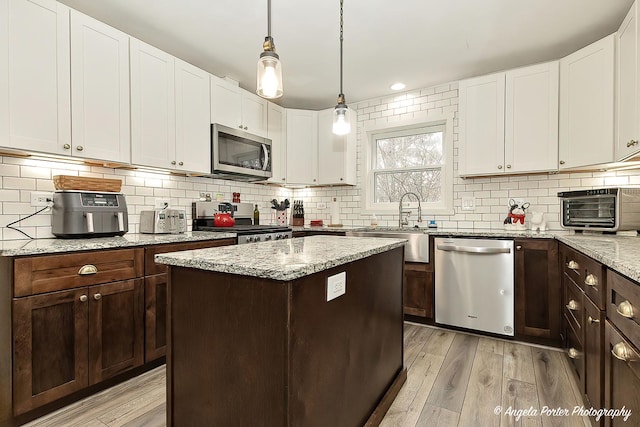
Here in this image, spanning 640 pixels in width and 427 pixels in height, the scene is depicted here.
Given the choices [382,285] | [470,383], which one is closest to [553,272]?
[470,383]

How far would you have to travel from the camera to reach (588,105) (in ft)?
8.37

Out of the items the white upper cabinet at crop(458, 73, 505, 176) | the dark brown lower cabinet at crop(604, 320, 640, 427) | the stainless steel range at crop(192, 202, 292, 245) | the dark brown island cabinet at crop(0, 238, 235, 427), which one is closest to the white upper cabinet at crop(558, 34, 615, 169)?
the white upper cabinet at crop(458, 73, 505, 176)

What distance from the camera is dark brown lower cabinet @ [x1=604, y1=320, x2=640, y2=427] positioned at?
1029mm

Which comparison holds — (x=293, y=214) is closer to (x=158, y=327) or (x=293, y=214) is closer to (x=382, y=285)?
(x=158, y=327)

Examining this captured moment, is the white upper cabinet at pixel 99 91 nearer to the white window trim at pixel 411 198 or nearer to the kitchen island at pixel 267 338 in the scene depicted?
the kitchen island at pixel 267 338

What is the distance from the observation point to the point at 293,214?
14.5ft

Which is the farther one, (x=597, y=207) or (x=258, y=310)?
(x=597, y=207)

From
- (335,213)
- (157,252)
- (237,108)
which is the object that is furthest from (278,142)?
(157,252)

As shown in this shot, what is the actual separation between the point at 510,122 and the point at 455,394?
2368mm

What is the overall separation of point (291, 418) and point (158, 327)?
5.21ft

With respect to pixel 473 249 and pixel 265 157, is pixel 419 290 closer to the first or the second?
pixel 473 249

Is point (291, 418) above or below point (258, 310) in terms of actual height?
below

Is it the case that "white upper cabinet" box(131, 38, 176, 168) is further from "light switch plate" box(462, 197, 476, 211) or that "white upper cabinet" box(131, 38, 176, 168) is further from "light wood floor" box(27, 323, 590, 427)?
"light switch plate" box(462, 197, 476, 211)

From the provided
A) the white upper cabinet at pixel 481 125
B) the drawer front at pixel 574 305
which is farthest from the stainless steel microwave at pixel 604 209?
the white upper cabinet at pixel 481 125
